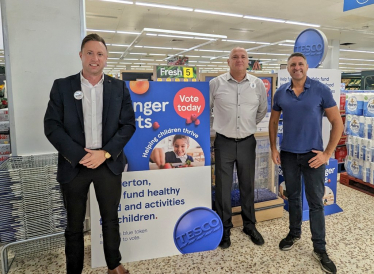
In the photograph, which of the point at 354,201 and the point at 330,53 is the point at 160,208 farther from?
the point at 330,53

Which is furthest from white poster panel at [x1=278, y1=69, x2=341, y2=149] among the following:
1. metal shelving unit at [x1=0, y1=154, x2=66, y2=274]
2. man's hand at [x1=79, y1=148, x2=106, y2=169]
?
metal shelving unit at [x1=0, y1=154, x2=66, y2=274]

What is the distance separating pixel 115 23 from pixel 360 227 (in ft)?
30.2

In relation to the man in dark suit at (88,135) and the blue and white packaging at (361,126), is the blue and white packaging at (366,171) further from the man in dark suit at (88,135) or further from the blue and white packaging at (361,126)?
the man in dark suit at (88,135)

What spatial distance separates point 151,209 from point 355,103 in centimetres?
345

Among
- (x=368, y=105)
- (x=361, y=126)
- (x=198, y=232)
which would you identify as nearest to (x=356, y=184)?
(x=361, y=126)

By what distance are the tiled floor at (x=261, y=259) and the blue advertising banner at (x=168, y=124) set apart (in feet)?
2.62

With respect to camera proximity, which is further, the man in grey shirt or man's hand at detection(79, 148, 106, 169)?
the man in grey shirt

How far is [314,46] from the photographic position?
316cm

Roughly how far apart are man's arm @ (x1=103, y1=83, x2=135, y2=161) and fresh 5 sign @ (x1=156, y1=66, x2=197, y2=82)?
7.98ft

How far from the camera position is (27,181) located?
2.26 meters

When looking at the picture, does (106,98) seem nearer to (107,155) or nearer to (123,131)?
(123,131)

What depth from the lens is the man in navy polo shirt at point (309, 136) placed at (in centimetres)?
224

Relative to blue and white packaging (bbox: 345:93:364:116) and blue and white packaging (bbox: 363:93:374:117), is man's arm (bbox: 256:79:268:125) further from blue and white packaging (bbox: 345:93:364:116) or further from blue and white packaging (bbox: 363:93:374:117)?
blue and white packaging (bbox: 345:93:364:116)

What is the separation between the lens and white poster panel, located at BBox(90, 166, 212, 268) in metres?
2.32
